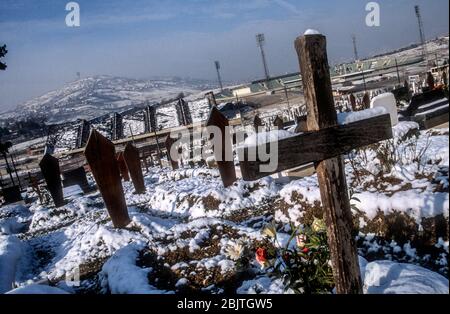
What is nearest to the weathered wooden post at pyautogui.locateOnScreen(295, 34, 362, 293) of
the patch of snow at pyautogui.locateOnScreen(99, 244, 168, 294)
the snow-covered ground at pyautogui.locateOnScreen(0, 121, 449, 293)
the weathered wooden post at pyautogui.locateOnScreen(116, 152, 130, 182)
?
the snow-covered ground at pyautogui.locateOnScreen(0, 121, 449, 293)

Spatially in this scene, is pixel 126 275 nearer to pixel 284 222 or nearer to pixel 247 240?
pixel 247 240

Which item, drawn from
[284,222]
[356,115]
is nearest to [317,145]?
[356,115]

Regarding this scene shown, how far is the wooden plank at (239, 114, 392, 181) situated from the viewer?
195cm

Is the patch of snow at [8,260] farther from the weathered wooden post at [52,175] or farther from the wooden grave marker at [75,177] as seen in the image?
the wooden grave marker at [75,177]

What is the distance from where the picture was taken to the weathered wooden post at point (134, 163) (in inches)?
431

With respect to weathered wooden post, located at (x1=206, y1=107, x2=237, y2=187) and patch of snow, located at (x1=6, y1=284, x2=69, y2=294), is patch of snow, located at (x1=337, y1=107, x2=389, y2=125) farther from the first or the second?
weathered wooden post, located at (x1=206, y1=107, x2=237, y2=187)

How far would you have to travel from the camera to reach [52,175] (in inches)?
496

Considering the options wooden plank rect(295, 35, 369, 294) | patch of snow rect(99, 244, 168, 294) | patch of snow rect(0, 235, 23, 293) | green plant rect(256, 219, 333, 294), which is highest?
wooden plank rect(295, 35, 369, 294)

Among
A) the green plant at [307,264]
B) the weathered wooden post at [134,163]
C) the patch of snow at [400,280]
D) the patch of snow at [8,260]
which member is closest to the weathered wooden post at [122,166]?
the weathered wooden post at [134,163]

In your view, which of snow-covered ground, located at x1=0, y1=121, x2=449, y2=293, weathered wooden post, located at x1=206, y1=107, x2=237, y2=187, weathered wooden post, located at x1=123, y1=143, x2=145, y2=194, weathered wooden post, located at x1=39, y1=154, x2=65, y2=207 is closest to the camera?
snow-covered ground, located at x1=0, y1=121, x2=449, y2=293

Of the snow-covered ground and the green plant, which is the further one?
the snow-covered ground

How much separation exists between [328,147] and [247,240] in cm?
294

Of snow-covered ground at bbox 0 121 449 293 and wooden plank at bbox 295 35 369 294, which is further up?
wooden plank at bbox 295 35 369 294

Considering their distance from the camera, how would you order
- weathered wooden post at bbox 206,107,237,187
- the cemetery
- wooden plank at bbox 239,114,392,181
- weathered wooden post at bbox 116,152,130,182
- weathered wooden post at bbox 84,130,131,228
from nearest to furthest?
1. wooden plank at bbox 239,114,392,181
2. the cemetery
3. weathered wooden post at bbox 84,130,131,228
4. weathered wooden post at bbox 206,107,237,187
5. weathered wooden post at bbox 116,152,130,182
